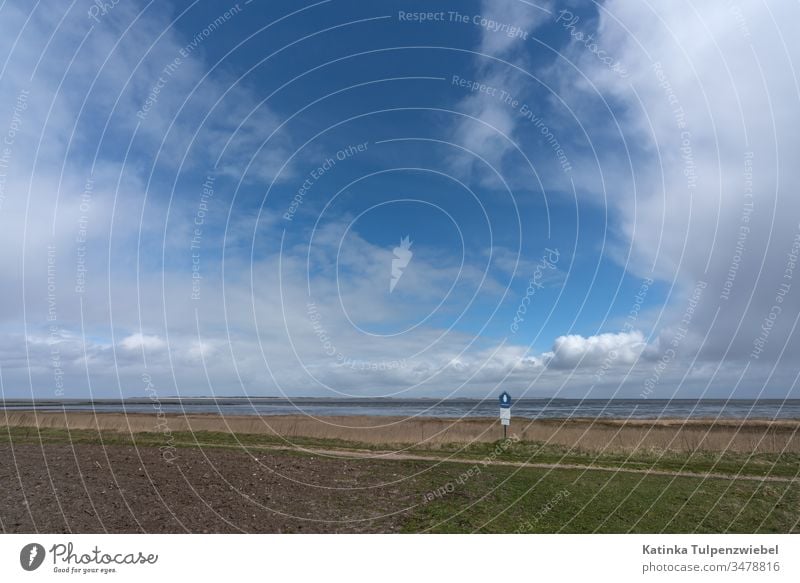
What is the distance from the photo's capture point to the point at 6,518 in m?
13.0

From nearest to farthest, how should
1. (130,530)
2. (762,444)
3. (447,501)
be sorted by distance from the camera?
1. (130,530)
2. (447,501)
3. (762,444)

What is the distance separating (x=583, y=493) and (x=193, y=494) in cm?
1299

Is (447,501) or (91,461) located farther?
(91,461)

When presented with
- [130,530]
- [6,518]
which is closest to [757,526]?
Answer: [130,530]

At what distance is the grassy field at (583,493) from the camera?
14602 mm

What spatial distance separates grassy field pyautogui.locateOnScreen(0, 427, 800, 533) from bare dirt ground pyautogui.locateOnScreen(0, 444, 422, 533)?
1.50 ft

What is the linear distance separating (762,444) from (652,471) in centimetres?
1393

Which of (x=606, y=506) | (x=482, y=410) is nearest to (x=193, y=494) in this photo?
(x=606, y=506)

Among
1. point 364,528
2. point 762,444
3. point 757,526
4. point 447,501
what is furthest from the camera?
point 762,444

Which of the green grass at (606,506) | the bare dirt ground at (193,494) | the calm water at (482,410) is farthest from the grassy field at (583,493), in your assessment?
the calm water at (482,410)

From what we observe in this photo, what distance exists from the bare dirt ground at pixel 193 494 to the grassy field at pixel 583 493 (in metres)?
0.46

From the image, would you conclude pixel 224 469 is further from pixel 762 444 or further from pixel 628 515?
pixel 762 444

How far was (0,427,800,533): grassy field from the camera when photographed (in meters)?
14.6

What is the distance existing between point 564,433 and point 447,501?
2325 cm
